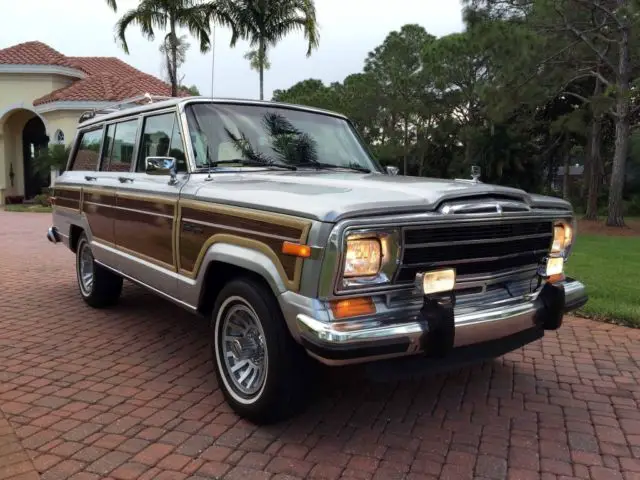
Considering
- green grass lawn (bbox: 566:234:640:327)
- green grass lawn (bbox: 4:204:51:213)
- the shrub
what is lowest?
green grass lawn (bbox: 4:204:51:213)

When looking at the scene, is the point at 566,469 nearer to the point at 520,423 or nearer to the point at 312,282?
the point at 520,423

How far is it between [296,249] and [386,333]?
0.61 meters

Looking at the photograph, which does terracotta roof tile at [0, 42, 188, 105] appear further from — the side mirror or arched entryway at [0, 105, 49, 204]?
the side mirror

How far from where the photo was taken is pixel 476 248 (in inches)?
131

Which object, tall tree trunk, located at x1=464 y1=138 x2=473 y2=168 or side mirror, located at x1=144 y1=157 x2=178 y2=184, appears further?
tall tree trunk, located at x1=464 y1=138 x2=473 y2=168

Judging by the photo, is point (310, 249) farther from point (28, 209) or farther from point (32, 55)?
point (32, 55)

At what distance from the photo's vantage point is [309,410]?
3717 millimetres

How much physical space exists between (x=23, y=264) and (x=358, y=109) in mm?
30329

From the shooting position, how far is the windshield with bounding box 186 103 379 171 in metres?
4.30

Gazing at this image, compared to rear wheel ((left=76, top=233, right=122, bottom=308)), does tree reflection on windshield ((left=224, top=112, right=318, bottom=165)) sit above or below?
above

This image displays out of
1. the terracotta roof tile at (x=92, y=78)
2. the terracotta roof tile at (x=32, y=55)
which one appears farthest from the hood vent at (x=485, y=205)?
the terracotta roof tile at (x=32, y=55)

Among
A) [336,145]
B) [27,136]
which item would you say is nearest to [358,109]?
[27,136]

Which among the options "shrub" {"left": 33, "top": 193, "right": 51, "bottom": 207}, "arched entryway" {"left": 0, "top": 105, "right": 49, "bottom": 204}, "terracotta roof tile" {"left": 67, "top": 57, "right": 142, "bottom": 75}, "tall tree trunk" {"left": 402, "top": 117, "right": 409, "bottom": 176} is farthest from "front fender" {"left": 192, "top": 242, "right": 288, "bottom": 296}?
"tall tree trunk" {"left": 402, "top": 117, "right": 409, "bottom": 176}

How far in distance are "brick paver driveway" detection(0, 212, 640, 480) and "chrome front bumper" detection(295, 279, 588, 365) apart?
0.28 metres
